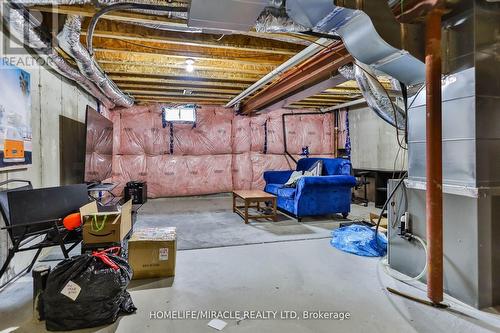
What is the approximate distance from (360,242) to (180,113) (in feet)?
16.7

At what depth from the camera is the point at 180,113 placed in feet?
22.4

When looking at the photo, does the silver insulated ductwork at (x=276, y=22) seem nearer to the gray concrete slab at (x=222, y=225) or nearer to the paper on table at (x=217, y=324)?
the paper on table at (x=217, y=324)

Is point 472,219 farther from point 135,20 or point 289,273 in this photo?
point 135,20

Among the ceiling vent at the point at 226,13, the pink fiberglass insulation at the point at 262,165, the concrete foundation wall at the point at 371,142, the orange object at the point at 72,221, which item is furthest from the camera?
the pink fiberglass insulation at the point at 262,165

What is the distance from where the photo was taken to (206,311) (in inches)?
77.5

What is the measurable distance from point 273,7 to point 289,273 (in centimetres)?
218

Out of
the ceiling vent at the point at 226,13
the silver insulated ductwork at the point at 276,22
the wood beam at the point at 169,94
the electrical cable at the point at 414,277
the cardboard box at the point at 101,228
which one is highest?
the wood beam at the point at 169,94

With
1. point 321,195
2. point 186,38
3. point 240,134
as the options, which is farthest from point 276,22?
point 240,134

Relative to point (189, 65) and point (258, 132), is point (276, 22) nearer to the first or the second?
point (189, 65)

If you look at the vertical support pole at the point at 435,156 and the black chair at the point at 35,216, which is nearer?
the vertical support pole at the point at 435,156

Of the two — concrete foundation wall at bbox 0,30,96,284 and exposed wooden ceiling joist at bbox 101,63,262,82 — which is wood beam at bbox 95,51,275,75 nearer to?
exposed wooden ceiling joist at bbox 101,63,262,82

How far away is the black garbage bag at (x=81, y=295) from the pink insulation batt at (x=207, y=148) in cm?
512

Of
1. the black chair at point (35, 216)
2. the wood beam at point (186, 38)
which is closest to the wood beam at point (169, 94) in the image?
the wood beam at point (186, 38)

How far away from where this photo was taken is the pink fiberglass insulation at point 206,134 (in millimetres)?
6957
